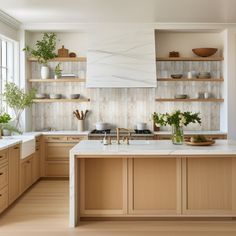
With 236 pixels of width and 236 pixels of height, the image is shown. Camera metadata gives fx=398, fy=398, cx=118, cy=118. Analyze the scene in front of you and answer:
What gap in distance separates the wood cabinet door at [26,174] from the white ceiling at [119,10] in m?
2.31

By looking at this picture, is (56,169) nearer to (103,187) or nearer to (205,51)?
(103,187)

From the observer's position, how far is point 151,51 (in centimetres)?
710

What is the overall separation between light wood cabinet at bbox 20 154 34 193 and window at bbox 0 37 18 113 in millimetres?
1227

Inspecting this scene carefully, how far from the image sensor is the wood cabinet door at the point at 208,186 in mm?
4414

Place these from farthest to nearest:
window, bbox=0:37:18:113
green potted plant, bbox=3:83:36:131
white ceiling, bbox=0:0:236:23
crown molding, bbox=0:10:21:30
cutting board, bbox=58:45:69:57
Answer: cutting board, bbox=58:45:69:57 → window, bbox=0:37:18:113 → green potted plant, bbox=3:83:36:131 → crown molding, bbox=0:10:21:30 → white ceiling, bbox=0:0:236:23

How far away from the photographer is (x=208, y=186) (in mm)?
4445

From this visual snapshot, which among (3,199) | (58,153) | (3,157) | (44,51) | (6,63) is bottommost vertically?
(3,199)

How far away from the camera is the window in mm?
6891

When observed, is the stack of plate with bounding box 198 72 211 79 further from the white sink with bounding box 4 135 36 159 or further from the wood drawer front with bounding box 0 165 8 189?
the wood drawer front with bounding box 0 165 8 189

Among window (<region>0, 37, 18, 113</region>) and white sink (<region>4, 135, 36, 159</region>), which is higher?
window (<region>0, 37, 18, 113</region>)

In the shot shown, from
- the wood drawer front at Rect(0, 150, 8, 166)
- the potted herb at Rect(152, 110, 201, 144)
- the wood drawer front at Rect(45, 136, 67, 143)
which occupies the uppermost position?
the potted herb at Rect(152, 110, 201, 144)

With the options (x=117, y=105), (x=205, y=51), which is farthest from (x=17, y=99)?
(x=205, y=51)

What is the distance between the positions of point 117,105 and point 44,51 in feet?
5.49

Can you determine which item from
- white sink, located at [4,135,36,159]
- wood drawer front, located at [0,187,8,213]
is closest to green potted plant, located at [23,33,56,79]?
white sink, located at [4,135,36,159]
